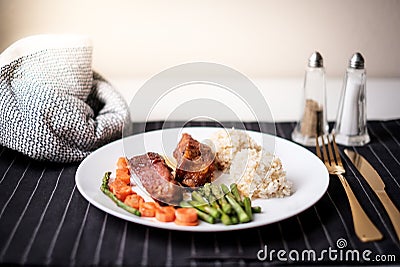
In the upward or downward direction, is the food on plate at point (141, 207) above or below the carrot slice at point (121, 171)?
above

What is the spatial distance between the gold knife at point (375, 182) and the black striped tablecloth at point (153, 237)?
0.01 meters

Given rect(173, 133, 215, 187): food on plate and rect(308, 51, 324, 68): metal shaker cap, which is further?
rect(308, 51, 324, 68): metal shaker cap

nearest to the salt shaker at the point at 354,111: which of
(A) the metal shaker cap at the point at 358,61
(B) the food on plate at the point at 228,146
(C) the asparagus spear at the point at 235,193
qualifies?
(A) the metal shaker cap at the point at 358,61

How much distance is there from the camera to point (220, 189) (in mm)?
1181

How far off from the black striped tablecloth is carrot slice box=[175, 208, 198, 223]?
0.11 ft

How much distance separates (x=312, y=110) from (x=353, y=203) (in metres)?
0.44

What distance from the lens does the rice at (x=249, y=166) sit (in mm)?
1166

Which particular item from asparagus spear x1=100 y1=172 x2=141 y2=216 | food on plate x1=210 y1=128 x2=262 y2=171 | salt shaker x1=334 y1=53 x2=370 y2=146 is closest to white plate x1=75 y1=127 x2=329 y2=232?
asparagus spear x1=100 y1=172 x2=141 y2=216

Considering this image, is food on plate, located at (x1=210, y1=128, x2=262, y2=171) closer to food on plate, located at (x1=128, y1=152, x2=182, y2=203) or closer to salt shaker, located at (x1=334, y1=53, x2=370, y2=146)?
food on plate, located at (x1=128, y1=152, x2=182, y2=203)

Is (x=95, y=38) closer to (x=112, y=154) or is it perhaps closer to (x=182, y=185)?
(x=112, y=154)

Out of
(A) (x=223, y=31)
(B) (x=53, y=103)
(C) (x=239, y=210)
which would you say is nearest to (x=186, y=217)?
(C) (x=239, y=210)

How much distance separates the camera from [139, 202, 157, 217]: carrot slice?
1070 mm

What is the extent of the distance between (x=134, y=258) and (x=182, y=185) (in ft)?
0.89

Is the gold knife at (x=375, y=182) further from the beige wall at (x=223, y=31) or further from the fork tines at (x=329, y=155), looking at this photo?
the beige wall at (x=223, y=31)
